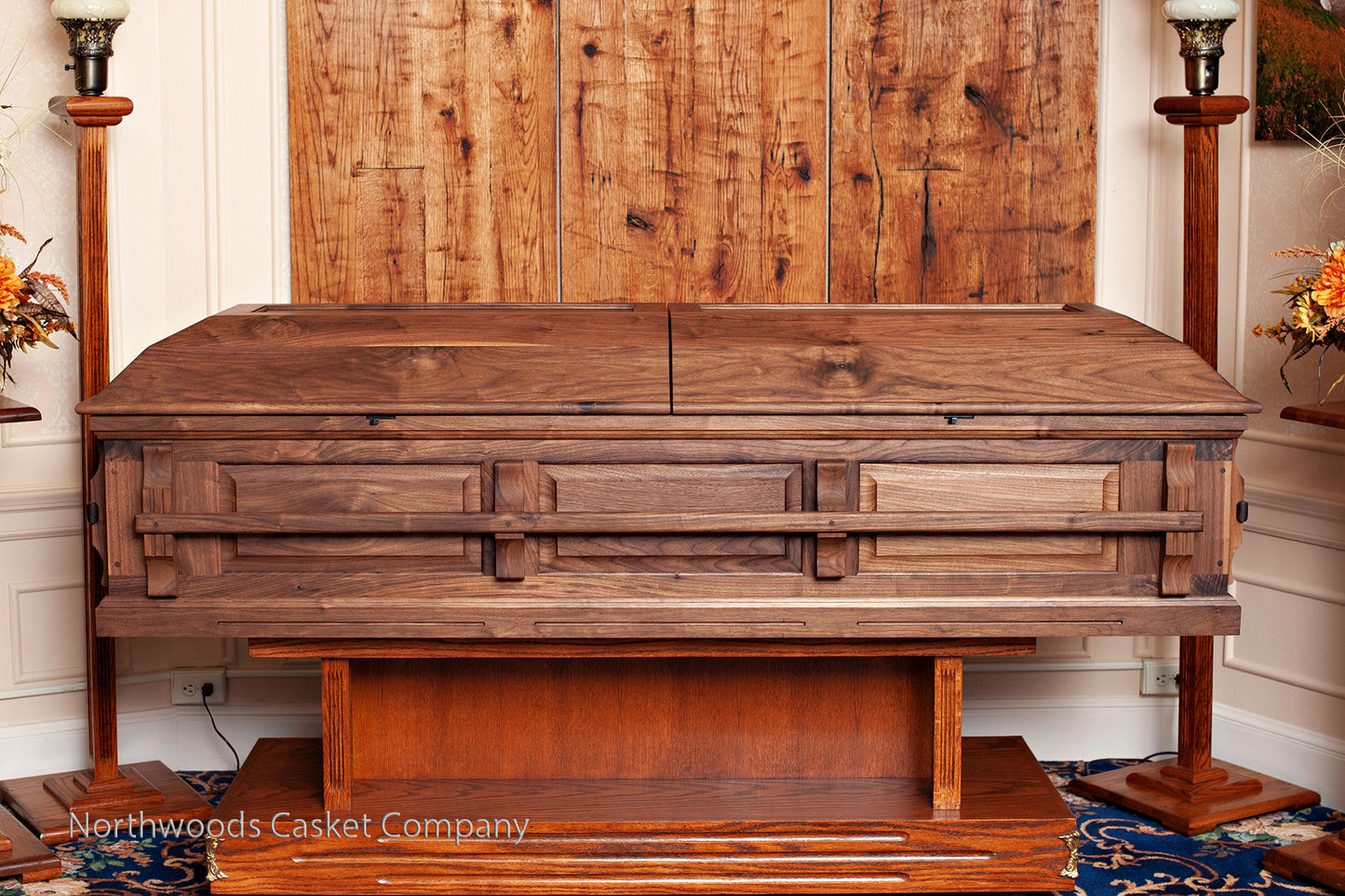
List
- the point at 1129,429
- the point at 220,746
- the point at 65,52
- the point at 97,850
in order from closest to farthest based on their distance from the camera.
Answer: the point at 1129,429
the point at 97,850
the point at 65,52
the point at 220,746

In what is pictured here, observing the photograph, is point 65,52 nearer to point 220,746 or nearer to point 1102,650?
point 220,746

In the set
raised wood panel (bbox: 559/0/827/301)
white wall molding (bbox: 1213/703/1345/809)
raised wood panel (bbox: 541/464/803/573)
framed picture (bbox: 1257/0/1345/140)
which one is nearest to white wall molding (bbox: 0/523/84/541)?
raised wood panel (bbox: 559/0/827/301)

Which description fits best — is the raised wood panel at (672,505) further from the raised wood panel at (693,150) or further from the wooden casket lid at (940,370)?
the raised wood panel at (693,150)

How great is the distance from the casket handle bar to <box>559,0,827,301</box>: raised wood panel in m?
1.08

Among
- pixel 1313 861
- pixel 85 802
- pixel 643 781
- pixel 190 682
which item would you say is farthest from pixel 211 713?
pixel 1313 861

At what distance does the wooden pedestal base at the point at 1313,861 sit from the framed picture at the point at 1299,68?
173 cm

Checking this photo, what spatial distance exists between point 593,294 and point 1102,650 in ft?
5.77

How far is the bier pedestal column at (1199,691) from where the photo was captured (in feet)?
9.75

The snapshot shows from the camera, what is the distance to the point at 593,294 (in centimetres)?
331

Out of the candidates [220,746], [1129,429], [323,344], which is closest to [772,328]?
[1129,429]

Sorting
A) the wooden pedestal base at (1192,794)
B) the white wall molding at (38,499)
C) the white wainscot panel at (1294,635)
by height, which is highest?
the white wall molding at (38,499)

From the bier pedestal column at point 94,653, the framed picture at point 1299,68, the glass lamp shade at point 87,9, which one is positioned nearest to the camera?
the glass lamp shade at point 87,9

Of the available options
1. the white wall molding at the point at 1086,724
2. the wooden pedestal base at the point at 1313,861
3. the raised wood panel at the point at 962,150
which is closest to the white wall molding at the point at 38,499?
the raised wood panel at the point at 962,150

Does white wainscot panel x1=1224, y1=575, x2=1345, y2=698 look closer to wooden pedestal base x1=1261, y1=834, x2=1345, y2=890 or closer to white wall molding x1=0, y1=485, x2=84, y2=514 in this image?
wooden pedestal base x1=1261, y1=834, x2=1345, y2=890
